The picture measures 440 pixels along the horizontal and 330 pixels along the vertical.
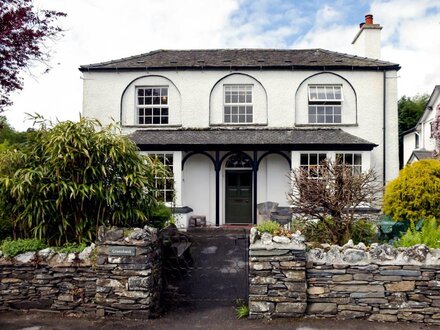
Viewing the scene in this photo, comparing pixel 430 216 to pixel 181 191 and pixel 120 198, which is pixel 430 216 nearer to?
pixel 120 198

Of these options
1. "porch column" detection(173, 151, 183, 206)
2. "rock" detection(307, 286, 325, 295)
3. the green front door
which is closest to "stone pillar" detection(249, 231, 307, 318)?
"rock" detection(307, 286, 325, 295)

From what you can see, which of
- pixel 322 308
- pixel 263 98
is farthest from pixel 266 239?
pixel 263 98

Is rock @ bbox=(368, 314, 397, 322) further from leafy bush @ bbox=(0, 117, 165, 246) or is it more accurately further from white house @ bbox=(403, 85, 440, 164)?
white house @ bbox=(403, 85, 440, 164)

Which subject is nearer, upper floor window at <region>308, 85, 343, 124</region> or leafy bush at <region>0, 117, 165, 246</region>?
leafy bush at <region>0, 117, 165, 246</region>

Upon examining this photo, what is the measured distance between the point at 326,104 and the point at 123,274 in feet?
37.5

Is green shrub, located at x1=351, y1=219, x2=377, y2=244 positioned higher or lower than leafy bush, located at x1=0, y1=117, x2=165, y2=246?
lower

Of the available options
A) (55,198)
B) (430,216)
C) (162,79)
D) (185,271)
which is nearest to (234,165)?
(162,79)

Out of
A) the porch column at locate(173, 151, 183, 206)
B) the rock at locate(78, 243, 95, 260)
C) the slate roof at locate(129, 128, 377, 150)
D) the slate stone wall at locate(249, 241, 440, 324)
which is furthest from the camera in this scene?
the porch column at locate(173, 151, 183, 206)

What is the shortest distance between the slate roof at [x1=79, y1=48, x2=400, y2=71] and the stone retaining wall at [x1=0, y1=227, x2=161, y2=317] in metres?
10.1

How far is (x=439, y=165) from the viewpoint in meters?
7.40

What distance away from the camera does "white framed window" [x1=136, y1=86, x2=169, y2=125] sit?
14.2 metres

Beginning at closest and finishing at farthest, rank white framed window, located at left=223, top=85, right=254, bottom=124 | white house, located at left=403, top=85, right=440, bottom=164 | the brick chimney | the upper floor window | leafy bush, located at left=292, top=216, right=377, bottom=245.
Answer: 1. leafy bush, located at left=292, top=216, right=377, bottom=245
2. the upper floor window
3. white framed window, located at left=223, top=85, right=254, bottom=124
4. the brick chimney
5. white house, located at left=403, top=85, right=440, bottom=164

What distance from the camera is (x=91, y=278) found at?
17.2 feet

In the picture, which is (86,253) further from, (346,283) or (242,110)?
(242,110)
